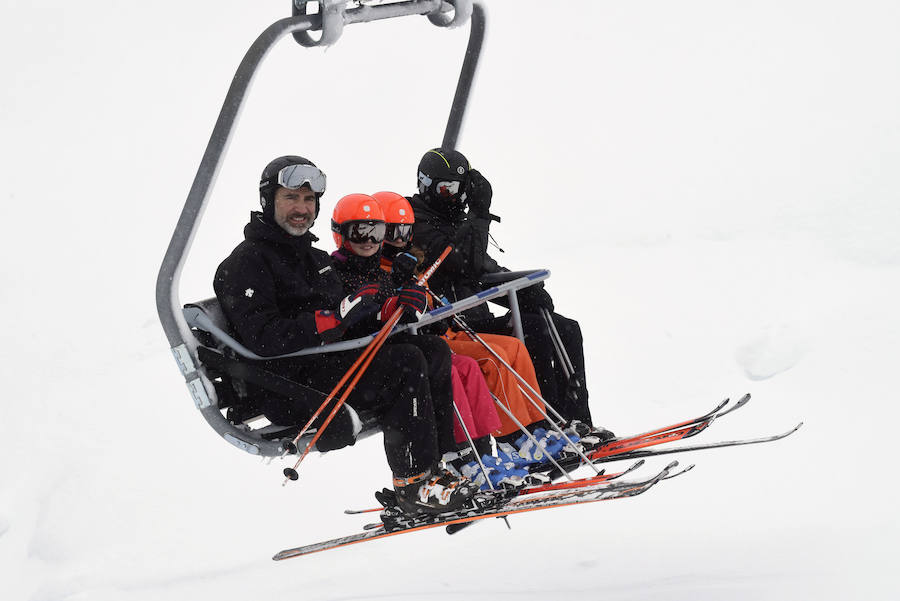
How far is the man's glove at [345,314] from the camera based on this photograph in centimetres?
353

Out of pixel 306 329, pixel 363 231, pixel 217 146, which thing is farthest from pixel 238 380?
pixel 217 146

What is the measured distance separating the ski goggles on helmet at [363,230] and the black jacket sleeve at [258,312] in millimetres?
490

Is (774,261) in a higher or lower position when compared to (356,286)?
higher

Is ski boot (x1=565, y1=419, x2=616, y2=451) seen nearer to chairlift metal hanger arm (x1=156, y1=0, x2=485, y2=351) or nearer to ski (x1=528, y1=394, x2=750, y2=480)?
ski (x1=528, y1=394, x2=750, y2=480)

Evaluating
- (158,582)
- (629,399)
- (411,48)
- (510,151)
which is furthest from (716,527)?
(411,48)

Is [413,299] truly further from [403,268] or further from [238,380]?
[238,380]

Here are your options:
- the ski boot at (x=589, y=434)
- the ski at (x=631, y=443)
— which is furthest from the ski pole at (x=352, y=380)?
the ski boot at (x=589, y=434)

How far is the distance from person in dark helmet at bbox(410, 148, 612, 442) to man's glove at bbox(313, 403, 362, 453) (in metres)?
1.17

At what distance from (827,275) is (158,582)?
21.7ft

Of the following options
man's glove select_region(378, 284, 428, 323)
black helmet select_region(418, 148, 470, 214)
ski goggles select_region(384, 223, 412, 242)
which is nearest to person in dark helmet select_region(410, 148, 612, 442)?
black helmet select_region(418, 148, 470, 214)

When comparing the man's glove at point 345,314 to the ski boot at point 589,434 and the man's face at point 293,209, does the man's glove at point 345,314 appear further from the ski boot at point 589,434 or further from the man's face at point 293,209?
the ski boot at point 589,434

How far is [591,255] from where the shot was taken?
35.7 ft

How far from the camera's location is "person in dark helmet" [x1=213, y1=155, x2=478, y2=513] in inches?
140

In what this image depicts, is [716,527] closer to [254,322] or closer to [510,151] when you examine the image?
[254,322]
